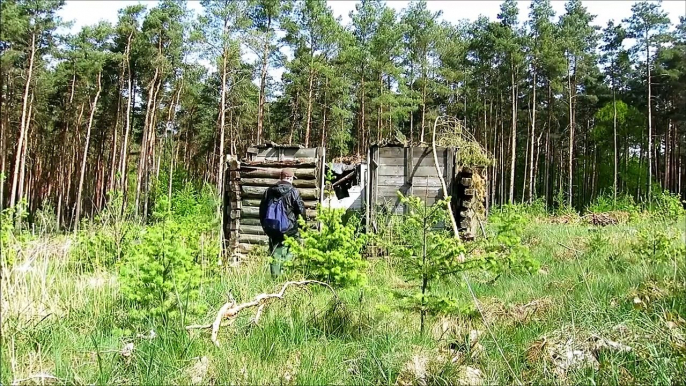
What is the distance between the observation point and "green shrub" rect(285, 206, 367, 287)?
4.96 metres

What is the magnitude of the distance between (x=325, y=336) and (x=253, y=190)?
703 cm

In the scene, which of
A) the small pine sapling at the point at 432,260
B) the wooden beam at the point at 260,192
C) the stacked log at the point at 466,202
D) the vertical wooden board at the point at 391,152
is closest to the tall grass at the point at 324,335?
the small pine sapling at the point at 432,260

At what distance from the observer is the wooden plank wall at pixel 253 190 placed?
10.5 metres

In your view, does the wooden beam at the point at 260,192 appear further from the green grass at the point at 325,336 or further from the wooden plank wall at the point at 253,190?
the green grass at the point at 325,336

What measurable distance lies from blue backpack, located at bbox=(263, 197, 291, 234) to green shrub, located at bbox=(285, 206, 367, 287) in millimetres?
2182

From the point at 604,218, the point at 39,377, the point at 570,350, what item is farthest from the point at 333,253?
the point at 604,218

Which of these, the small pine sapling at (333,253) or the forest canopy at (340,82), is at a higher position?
the forest canopy at (340,82)

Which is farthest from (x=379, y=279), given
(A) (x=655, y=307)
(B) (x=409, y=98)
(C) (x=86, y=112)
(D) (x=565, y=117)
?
(D) (x=565, y=117)

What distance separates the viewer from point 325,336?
12.8 ft

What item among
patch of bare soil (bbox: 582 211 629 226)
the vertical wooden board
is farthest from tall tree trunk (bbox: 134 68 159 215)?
patch of bare soil (bbox: 582 211 629 226)

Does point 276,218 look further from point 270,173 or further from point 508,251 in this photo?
point 508,251

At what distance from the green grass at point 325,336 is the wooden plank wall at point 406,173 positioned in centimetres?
597

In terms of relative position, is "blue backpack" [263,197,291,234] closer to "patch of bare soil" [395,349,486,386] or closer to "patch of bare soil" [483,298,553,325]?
"patch of bare soil" [483,298,553,325]

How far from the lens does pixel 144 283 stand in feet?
12.2
